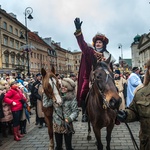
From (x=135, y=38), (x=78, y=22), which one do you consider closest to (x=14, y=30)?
(x=78, y=22)

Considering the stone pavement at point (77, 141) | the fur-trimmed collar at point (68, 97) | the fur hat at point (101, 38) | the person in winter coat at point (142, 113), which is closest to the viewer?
the person in winter coat at point (142, 113)

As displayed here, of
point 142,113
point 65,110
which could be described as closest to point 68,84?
point 65,110

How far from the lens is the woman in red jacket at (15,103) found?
6911mm

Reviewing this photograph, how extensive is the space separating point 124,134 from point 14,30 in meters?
47.7

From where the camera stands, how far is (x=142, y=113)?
8.92 feet

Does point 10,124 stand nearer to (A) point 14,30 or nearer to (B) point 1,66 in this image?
(B) point 1,66

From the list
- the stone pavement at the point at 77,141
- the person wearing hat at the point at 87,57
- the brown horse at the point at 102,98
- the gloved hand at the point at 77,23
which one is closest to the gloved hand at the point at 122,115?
the brown horse at the point at 102,98

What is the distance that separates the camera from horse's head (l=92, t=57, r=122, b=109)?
3.09 meters

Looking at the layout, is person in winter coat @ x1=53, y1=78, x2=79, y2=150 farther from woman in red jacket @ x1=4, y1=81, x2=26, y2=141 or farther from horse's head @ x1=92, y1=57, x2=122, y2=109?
woman in red jacket @ x1=4, y1=81, x2=26, y2=141

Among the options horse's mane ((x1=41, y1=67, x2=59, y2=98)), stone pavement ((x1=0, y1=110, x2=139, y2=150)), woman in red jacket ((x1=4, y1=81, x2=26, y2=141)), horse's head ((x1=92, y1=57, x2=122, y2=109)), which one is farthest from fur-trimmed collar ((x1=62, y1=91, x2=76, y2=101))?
woman in red jacket ((x1=4, y1=81, x2=26, y2=141))

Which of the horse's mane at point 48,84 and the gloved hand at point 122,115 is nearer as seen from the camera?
the gloved hand at point 122,115

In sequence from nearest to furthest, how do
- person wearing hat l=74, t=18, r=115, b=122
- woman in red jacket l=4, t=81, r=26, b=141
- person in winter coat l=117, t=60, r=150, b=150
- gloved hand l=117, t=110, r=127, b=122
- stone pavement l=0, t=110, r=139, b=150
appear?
person in winter coat l=117, t=60, r=150, b=150 < gloved hand l=117, t=110, r=127, b=122 < person wearing hat l=74, t=18, r=115, b=122 < stone pavement l=0, t=110, r=139, b=150 < woman in red jacket l=4, t=81, r=26, b=141

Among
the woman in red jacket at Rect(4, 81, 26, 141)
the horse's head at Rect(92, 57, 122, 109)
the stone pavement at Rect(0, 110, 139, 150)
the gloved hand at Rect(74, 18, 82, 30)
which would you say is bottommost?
the stone pavement at Rect(0, 110, 139, 150)

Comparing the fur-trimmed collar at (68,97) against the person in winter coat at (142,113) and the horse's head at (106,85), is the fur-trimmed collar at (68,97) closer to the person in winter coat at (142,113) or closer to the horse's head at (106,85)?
the horse's head at (106,85)
